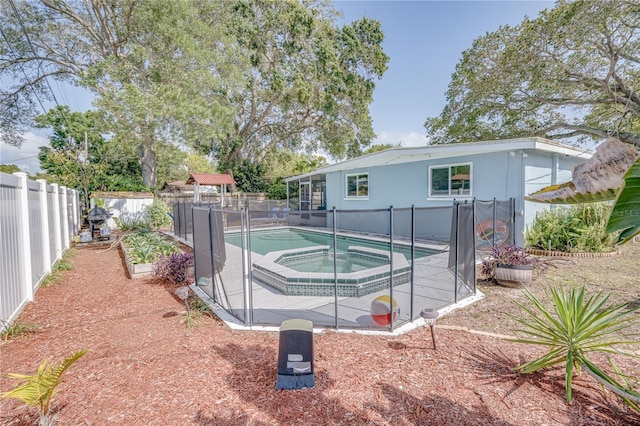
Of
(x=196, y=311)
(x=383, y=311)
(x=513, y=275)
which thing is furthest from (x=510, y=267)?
(x=196, y=311)

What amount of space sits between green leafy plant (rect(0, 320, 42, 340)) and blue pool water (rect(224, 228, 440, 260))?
21.7ft

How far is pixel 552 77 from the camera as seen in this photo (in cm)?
1349

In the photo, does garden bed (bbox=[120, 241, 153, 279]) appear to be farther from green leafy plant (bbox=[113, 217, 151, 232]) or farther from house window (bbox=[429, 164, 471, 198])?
house window (bbox=[429, 164, 471, 198])

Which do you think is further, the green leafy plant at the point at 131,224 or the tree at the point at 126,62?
the green leafy plant at the point at 131,224

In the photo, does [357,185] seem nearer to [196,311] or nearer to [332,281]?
[332,281]

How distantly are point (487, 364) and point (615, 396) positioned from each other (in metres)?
0.92

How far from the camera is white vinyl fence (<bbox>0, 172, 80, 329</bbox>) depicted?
156 inches

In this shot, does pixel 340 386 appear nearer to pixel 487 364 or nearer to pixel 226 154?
pixel 487 364

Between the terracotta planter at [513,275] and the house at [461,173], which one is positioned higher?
the house at [461,173]

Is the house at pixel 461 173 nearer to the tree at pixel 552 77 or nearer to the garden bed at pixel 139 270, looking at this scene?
the tree at pixel 552 77

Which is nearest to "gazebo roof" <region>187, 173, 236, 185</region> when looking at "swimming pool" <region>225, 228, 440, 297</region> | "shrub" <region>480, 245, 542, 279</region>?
"swimming pool" <region>225, 228, 440, 297</region>

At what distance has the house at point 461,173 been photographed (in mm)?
8844

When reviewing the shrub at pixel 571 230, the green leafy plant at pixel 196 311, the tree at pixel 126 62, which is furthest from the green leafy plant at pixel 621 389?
the tree at pixel 126 62

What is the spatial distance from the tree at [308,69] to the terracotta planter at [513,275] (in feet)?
51.5
